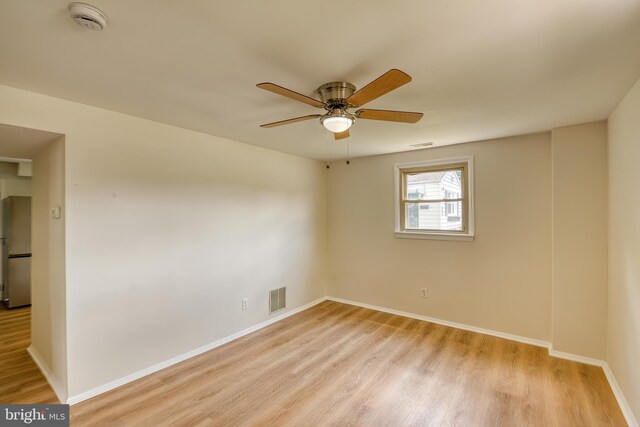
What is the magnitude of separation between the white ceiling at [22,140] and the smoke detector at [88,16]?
135 centimetres

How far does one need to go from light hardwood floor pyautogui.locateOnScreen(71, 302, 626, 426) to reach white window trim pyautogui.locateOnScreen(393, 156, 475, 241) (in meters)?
1.23

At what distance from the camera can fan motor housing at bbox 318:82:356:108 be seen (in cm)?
188

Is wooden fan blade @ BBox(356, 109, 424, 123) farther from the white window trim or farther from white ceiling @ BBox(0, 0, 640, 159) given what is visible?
the white window trim

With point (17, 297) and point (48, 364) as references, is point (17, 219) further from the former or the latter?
point (48, 364)

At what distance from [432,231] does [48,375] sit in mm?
4356

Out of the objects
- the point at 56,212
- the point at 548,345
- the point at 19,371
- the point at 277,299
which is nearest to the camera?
the point at 56,212

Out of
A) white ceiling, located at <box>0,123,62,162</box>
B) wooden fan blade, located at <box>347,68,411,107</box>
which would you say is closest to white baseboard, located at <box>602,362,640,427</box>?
wooden fan blade, located at <box>347,68,411,107</box>

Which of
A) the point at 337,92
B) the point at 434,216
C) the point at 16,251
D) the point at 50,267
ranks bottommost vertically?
the point at 16,251

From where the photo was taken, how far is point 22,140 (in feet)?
7.66

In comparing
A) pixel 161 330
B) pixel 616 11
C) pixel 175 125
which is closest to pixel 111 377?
pixel 161 330

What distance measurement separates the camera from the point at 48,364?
8.50ft

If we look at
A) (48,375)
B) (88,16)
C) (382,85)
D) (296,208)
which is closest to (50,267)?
(48,375)

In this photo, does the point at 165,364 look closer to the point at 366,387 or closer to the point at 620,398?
the point at 366,387

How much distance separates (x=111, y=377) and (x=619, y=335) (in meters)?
4.21
